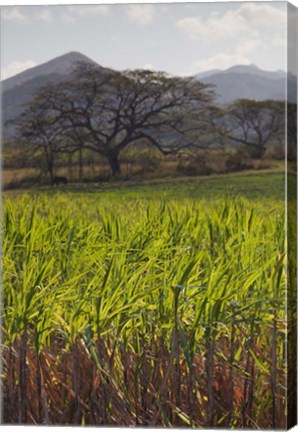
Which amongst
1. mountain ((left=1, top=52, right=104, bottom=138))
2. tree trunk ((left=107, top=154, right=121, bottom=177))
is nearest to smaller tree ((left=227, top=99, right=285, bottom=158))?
tree trunk ((left=107, top=154, right=121, bottom=177))

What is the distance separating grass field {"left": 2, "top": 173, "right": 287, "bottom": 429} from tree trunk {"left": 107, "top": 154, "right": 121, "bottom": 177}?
12 centimetres

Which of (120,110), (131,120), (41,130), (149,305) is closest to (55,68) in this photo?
(41,130)

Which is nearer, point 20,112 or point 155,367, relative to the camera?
point 155,367

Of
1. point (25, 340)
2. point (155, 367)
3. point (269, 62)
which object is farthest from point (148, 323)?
point (269, 62)

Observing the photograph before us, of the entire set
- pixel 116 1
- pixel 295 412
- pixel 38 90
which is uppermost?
pixel 116 1

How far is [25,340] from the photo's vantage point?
7.59m

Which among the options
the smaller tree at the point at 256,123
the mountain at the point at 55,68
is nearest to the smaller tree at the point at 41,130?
the mountain at the point at 55,68

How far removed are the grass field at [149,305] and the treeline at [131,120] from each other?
256 millimetres

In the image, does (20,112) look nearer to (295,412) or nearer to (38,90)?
(38,90)

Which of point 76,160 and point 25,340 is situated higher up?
point 76,160

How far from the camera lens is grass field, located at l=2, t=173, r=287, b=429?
7.24 m

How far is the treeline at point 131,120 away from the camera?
7.50 meters

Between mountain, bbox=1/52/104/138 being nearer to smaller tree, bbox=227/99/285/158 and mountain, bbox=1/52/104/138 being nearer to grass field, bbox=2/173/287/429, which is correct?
grass field, bbox=2/173/287/429

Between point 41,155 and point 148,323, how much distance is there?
1.50 metres
